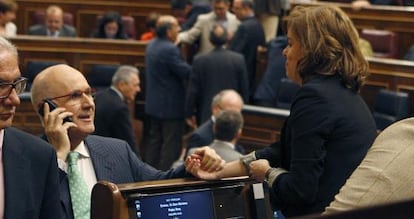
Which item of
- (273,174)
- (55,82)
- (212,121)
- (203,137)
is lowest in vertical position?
(203,137)

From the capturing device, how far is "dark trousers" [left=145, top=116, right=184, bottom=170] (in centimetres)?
941

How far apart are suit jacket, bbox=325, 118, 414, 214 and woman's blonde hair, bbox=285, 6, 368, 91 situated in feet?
2.44

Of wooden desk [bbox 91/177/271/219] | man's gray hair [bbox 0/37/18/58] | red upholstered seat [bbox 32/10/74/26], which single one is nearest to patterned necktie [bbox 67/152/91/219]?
wooden desk [bbox 91/177/271/219]

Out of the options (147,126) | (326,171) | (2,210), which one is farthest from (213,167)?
(147,126)

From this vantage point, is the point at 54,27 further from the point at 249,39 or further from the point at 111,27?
the point at 249,39

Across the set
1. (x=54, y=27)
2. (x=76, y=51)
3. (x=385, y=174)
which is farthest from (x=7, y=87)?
(x=54, y=27)

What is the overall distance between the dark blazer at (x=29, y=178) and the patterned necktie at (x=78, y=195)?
33cm

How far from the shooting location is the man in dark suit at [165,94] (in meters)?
9.42

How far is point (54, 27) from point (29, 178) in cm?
859

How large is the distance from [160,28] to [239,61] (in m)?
0.88

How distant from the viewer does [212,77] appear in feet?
29.7

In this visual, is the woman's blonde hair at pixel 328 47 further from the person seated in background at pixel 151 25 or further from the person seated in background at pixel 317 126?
the person seated in background at pixel 151 25

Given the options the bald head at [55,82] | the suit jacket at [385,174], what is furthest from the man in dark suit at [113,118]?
the suit jacket at [385,174]

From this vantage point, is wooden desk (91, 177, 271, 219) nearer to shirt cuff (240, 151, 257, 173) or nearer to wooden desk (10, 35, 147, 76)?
shirt cuff (240, 151, 257, 173)
